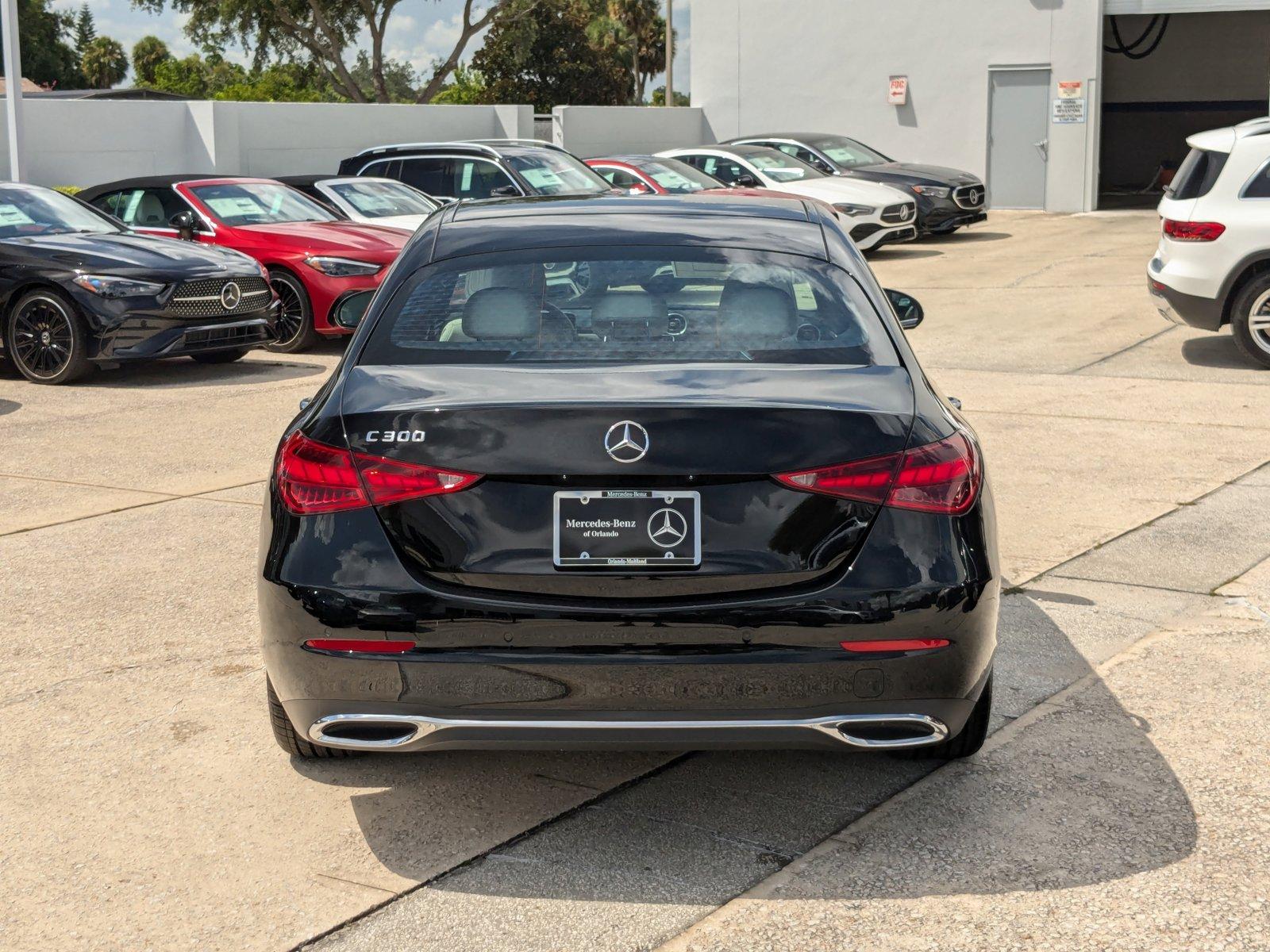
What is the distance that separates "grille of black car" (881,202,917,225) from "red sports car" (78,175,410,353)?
339 inches

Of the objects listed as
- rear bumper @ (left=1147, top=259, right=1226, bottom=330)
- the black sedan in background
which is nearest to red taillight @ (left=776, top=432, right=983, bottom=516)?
rear bumper @ (left=1147, top=259, right=1226, bottom=330)

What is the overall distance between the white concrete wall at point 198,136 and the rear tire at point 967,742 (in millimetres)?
17860

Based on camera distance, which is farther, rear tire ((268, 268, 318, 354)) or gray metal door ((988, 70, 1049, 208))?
gray metal door ((988, 70, 1049, 208))

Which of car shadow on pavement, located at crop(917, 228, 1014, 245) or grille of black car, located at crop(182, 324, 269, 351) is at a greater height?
grille of black car, located at crop(182, 324, 269, 351)

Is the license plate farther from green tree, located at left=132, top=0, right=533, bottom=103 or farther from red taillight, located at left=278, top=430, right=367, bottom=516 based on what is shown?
green tree, located at left=132, top=0, right=533, bottom=103

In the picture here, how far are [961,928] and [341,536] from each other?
160cm

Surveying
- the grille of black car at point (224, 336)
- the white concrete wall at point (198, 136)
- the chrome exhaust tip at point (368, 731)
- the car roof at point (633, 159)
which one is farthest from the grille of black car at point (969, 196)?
the chrome exhaust tip at point (368, 731)

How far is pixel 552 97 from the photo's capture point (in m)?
58.7

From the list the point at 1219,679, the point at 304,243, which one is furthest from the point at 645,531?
the point at 304,243

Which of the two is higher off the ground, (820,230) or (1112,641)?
(820,230)

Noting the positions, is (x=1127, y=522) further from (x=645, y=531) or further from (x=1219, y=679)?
(x=645, y=531)

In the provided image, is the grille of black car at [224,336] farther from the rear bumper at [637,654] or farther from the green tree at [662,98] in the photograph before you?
the green tree at [662,98]

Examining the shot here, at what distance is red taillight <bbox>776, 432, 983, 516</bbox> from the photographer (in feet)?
11.3

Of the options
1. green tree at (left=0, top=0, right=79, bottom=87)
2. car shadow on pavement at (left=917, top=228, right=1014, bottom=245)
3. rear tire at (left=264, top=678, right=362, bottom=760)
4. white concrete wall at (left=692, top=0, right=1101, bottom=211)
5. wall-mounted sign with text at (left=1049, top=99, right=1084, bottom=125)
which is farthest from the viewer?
green tree at (left=0, top=0, right=79, bottom=87)
